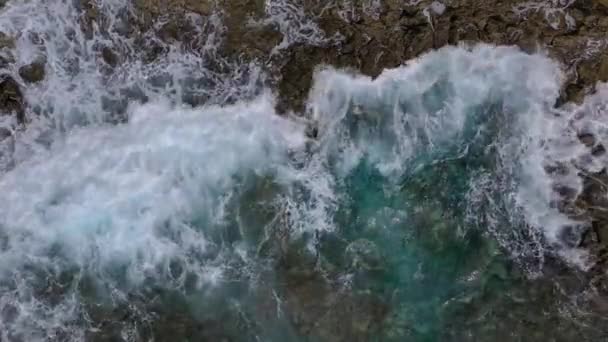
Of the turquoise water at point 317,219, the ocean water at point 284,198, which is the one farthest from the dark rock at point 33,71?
the turquoise water at point 317,219

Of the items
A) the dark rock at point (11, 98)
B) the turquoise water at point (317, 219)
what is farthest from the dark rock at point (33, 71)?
the turquoise water at point (317, 219)

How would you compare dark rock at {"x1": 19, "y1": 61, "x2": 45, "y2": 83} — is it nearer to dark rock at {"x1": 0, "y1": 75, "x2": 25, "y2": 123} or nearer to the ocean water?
the ocean water

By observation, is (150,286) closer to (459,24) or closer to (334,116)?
(334,116)

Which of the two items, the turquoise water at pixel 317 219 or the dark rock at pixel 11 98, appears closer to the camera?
the turquoise water at pixel 317 219

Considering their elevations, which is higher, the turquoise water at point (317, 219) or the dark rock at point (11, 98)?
the dark rock at point (11, 98)

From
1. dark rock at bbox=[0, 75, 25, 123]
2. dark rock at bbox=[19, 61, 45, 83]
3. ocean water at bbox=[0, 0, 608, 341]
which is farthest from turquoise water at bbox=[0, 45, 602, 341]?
dark rock at bbox=[19, 61, 45, 83]

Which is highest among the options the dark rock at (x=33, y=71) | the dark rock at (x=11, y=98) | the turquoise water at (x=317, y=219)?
the dark rock at (x=33, y=71)

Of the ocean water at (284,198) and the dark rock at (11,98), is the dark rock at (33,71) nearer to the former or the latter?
the ocean water at (284,198)
